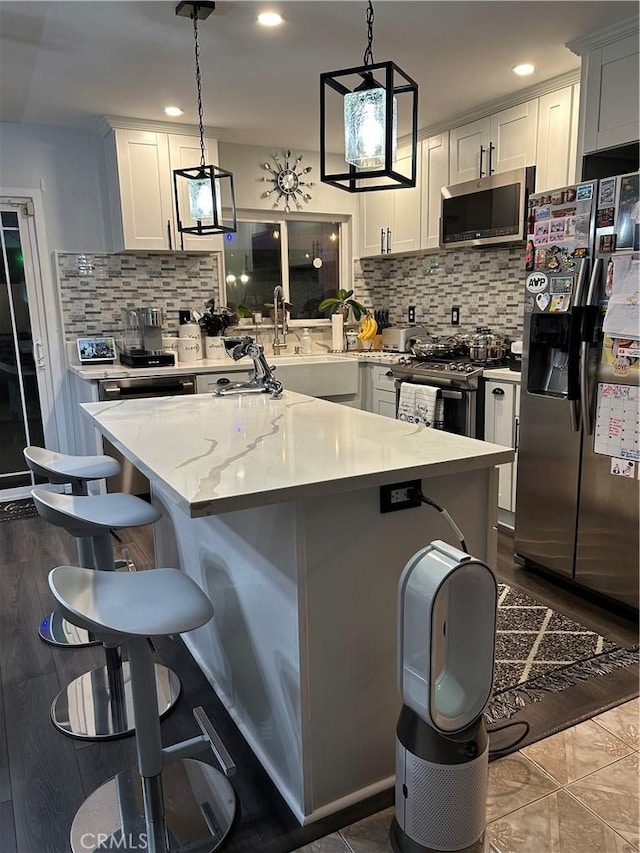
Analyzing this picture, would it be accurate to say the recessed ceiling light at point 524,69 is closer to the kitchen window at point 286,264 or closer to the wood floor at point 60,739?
the kitchen window at point 286,264

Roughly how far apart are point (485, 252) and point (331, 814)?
3733 millimetres

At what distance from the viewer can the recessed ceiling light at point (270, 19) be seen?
2.61 metres

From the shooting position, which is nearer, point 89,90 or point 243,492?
point 243,492

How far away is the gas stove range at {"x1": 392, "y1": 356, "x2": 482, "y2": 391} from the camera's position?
3.75 m

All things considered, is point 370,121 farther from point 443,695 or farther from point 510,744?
point 510,744

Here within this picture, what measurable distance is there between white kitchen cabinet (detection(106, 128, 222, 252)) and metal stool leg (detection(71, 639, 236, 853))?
3.41 metres

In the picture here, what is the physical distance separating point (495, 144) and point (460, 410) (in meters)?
1.68

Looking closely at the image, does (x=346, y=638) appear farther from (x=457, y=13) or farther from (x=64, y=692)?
(x=457, y=13)

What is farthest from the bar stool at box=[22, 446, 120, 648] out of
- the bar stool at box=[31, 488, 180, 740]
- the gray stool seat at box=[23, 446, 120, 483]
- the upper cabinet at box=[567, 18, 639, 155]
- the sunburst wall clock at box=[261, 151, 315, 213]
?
the sunburst wall clock at box=[261, 151, 315, 213]

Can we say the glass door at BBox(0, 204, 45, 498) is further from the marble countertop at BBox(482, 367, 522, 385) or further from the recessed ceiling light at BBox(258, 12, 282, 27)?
the marble countertop at BBox(482, 367, 522, 385)

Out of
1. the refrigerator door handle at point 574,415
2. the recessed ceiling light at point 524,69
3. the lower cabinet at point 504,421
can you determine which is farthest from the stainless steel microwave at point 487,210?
the refrigerator door handle at point 574,415

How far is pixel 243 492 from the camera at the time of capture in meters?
1.38

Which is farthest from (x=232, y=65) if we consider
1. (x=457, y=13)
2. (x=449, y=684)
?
(x=449, y=684)

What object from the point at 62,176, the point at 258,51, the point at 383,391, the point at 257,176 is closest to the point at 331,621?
the point at 258,51
